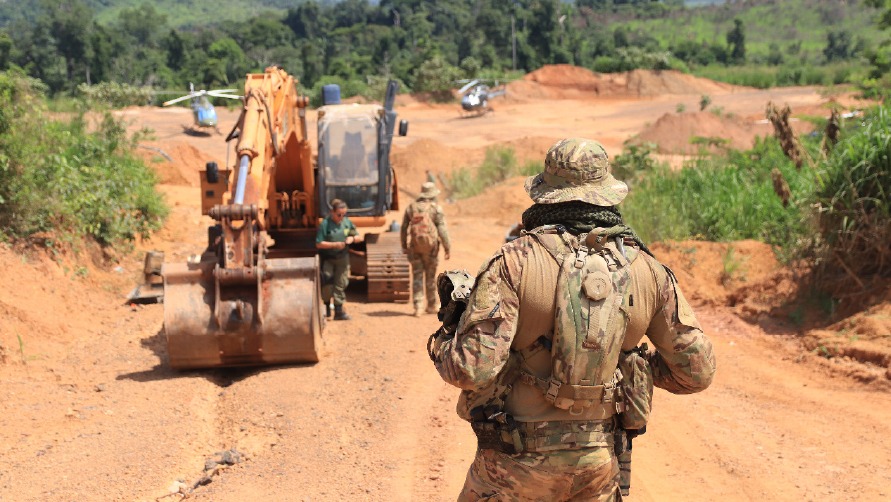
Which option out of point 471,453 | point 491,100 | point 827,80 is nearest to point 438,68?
point 491,100

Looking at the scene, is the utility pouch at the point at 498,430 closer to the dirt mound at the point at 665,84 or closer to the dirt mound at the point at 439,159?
the dirt mound at the point at 439,159

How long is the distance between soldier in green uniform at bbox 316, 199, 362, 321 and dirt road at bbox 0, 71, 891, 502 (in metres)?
0.38

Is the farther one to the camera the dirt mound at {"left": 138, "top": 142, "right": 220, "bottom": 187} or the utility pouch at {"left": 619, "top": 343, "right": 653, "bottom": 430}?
the dirt mound at {"left": 138, "top": 142, "right": 220, "bottom": 187}

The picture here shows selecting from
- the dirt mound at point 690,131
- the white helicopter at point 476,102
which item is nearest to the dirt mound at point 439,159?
the dirt mound at point 690,131

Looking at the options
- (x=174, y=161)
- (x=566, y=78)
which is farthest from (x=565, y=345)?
(x=566, y=78)

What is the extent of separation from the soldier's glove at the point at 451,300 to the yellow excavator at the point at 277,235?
191 inches

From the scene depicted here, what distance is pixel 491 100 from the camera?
50.4 m

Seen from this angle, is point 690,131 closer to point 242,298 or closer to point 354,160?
point 354,160

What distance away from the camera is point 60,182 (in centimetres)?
1279

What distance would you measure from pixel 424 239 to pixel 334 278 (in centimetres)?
111

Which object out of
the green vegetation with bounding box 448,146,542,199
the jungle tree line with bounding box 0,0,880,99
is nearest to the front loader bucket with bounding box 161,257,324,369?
the green vegetation with bounding box 448,146,542,199

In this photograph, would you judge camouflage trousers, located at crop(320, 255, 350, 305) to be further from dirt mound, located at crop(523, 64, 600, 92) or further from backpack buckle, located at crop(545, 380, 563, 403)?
dirt mound, located at crop(523, 64, 600, 92)

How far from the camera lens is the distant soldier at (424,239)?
36.1ft

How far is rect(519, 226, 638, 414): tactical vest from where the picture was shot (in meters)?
3.61
